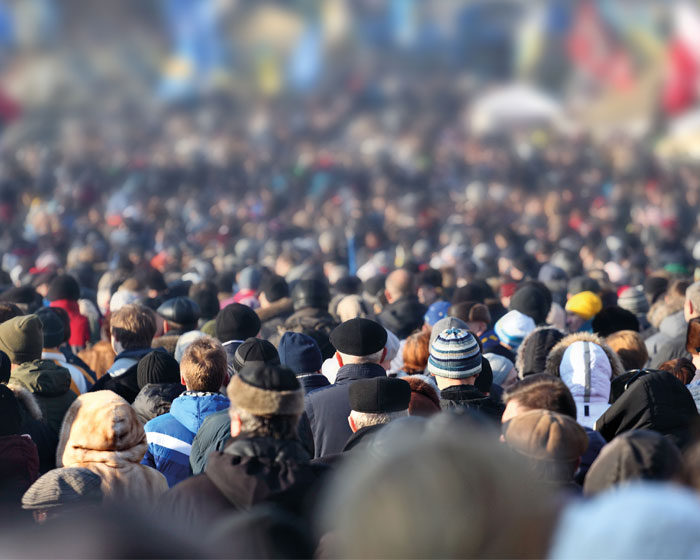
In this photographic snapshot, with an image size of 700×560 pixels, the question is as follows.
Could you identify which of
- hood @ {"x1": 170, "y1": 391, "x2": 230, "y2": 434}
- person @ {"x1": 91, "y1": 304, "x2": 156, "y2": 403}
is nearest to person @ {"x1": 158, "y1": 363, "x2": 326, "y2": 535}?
hood @ {"x1": 170, "y1": 391, "x2": 230, "y2": 434}

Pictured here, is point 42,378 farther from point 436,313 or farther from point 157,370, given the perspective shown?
point 436,313

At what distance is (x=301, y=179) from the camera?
2767cm

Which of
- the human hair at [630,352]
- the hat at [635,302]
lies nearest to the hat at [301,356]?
the human hair at [630,352]

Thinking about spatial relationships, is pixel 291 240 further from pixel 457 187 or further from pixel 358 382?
pixel 358 382

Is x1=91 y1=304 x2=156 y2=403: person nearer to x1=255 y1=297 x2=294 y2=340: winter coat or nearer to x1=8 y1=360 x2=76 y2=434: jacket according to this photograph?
x1=8 y1=360 x2=76 y2=434: jacket

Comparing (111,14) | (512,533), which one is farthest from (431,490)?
(111,14)

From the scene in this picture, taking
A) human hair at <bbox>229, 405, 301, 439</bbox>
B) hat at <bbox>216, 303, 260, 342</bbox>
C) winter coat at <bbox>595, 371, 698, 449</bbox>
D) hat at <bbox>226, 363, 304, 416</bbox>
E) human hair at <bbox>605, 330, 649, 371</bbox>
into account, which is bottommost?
human hair at <bbox>605, 330, 649, 371</bbox>

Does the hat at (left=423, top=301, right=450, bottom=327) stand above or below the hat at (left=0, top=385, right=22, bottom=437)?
below

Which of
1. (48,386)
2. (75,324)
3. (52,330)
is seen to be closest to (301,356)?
(48,386)

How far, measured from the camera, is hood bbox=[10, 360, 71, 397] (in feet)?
16.8

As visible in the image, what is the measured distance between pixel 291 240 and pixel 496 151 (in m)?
15.8

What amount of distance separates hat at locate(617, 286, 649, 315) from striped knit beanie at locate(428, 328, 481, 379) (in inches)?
160

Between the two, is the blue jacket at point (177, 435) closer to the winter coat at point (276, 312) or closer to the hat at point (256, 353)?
the hat at point (256, 353)

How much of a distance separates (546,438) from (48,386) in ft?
9.33
